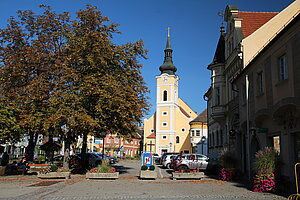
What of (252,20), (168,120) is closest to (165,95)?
(168,120)

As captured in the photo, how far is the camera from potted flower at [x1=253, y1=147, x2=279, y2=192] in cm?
1266

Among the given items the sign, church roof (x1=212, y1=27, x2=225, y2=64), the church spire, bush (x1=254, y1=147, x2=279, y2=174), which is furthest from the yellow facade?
bush (x1=254, y1=147, x2=279, y2=174)

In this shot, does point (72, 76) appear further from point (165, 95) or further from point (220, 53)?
point (165, 95)

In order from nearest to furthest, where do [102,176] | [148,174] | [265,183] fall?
[265,183]
[102,176]
[148,174]

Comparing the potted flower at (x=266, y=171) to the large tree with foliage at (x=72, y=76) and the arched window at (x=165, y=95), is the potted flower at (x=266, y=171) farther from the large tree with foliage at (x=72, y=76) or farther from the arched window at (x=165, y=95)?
the arched window at (x=165, y=95)

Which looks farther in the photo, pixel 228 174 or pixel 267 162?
pixel 228 174

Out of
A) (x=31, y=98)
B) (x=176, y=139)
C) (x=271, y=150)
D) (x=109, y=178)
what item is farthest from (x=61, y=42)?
(x=176, y=139)

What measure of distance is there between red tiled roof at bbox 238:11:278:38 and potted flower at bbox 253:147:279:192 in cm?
1220

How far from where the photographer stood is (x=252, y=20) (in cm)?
2436

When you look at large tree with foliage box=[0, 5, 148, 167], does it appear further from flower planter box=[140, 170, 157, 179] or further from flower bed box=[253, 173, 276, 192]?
flower bed box=[253, 173, 276, 192]

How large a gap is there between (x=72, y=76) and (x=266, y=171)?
1234 centimetres

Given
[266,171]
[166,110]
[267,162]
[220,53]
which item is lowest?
[266,171]

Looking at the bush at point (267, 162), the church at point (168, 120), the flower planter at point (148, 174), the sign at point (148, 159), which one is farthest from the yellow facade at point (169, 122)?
the bush at point (267, 162)

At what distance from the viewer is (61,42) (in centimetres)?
2297
